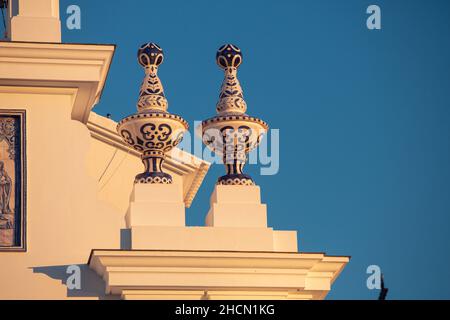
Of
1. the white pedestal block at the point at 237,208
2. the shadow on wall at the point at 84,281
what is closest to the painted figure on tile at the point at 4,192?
the shadow on wall at the point at 84,281

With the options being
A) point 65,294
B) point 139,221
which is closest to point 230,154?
point 139,221

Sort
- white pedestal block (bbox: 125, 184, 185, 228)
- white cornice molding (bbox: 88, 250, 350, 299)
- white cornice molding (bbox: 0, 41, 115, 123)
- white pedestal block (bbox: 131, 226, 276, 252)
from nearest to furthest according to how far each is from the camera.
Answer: white cornice molding (bbox: 88, 250, 350, 299) → white pedestal block (bbox: 131, 226, 276, 252) → white pedestal block (bbox: 125, 184, 185, 228) → white cornice molding (bbox: 0, 41, 115, 123)

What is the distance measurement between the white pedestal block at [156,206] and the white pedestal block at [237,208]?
1.52 feet

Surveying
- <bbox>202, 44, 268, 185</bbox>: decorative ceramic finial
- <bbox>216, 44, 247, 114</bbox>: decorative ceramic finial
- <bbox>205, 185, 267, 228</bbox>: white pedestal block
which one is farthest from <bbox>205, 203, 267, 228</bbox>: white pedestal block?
<bbox>216, 44, 247, 114</bbox>: decorative ceramic finial

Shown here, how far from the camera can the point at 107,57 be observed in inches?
786

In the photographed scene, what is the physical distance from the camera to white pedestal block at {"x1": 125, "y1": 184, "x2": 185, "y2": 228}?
19.4 m

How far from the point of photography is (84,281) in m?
19.3

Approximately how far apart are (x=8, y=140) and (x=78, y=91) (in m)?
1.11

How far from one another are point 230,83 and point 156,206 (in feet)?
6.52

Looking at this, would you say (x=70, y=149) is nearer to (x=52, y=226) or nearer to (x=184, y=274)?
(x=52, y=226)

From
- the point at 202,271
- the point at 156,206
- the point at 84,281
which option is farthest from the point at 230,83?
the point at 84,281

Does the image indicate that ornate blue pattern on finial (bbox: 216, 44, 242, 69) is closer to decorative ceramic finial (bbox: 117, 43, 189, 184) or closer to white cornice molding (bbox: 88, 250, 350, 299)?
decorative ceramic finial (bbox: 117, 43, 189, 184)

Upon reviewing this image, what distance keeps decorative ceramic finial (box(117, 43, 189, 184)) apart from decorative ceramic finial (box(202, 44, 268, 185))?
15.9 inches
